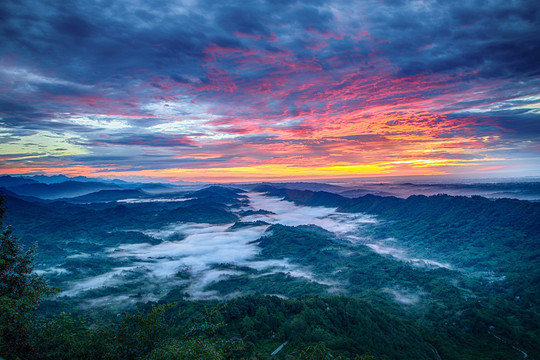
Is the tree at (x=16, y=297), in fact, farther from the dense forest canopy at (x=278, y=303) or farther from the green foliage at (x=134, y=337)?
the green foliage at (x=134, y=337)

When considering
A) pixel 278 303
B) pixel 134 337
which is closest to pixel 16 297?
pixel 134 337

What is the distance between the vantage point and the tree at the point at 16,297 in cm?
1883

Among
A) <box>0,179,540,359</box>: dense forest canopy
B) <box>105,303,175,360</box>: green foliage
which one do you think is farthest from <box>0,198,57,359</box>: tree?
<box>105,303,175,360</box>: green foliage

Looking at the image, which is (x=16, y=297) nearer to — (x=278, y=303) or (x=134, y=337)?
(x=134, y=337)

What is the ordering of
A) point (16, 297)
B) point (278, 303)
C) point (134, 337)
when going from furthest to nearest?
point (278, 303) < point (16, 297) < point (134, 337)

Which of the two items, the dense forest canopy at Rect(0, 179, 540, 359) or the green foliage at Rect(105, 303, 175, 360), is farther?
the dense forest canopy at Rect(0, 179, 540, 359)

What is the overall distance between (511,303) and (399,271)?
4394cm

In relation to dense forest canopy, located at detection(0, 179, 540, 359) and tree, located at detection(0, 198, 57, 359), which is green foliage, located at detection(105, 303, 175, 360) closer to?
dense forest canopy, located at detection(0, 179, 540, 359)

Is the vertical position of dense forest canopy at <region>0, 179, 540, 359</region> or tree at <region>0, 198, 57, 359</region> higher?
tree at <region>0, 198, 57, 359</region>

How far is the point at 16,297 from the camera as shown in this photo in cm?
2319

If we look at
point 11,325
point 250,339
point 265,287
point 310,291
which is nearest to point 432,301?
point 310,291

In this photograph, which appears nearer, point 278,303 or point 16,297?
point 16,297

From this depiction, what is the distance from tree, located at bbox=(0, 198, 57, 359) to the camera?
1883 centimetres

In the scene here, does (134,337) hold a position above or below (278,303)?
above
